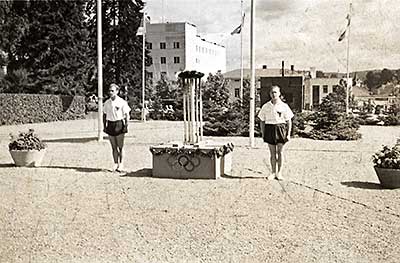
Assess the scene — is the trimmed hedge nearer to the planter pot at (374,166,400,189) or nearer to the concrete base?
the concrete base

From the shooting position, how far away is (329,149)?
11328 mm

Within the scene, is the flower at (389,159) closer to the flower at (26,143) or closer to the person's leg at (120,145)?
the person's leg at (120,145)

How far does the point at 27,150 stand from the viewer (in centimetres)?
788

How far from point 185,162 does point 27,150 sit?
2364mm

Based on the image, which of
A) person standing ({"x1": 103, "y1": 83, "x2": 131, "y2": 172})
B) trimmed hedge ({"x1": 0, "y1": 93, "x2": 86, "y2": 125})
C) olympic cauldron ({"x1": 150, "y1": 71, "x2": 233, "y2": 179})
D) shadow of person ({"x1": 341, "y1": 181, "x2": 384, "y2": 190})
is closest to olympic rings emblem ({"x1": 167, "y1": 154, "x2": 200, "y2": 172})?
olympic cauldron ({"x1": 150, "y1": 71, "x2": 233, "y2": 179})

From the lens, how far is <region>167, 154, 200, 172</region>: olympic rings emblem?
22.7 feet

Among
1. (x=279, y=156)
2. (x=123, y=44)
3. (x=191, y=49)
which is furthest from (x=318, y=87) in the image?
(x=279, y=156)

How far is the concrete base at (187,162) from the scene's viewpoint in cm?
A: 688

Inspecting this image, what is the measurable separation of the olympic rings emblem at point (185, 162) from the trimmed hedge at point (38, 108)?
10.3m

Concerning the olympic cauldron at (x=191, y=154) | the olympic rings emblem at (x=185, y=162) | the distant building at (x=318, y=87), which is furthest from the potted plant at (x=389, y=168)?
the distant building at (x=318, y=87)

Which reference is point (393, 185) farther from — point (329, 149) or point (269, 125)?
point (329, 149)

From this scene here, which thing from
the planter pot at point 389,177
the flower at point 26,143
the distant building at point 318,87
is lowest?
the planter pot at point 389,177

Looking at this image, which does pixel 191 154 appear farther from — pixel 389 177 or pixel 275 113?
pixel 389 177

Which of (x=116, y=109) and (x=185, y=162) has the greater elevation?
(x=116, y=109)
